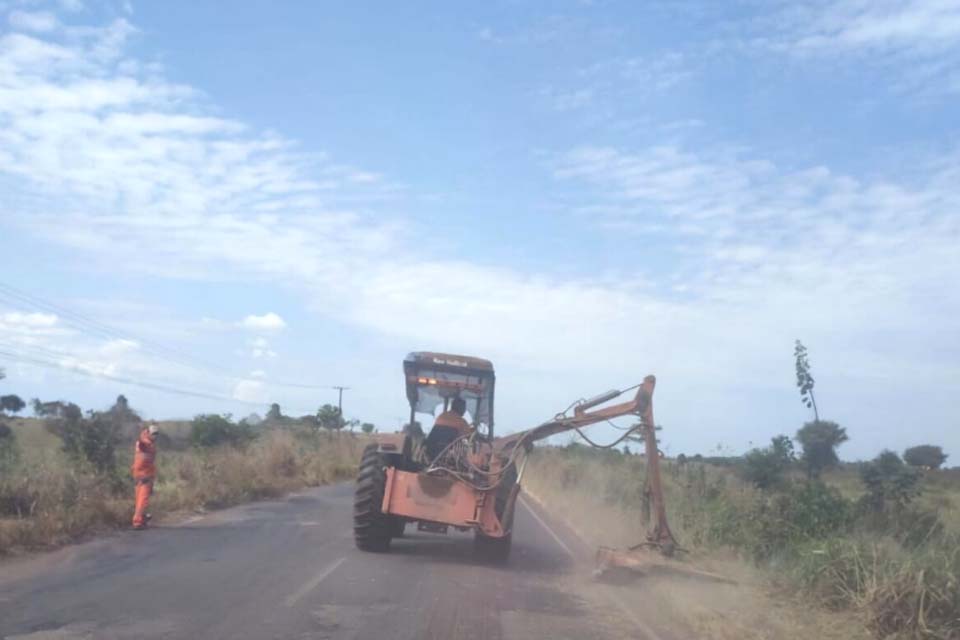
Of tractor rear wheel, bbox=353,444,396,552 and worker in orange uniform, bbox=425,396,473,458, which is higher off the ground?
worker in orange uniform, bbox=425,396,473,458

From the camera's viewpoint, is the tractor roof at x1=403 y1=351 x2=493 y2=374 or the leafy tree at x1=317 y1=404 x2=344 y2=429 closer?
the tractor roof at x1=403 y1=351 x2=493 y2=374

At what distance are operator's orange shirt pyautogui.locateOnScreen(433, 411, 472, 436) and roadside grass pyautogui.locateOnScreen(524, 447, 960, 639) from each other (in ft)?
11.0

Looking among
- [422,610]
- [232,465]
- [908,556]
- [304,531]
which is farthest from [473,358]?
[232,465]

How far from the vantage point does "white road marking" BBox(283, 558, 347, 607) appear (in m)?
10.8

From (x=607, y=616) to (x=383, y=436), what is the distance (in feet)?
22.0

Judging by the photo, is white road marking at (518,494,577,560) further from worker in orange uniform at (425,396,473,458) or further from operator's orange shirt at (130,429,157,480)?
operator's orange shirt at (130,429,157,480)

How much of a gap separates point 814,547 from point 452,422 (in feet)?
22.9

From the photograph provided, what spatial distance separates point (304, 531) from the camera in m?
18.9

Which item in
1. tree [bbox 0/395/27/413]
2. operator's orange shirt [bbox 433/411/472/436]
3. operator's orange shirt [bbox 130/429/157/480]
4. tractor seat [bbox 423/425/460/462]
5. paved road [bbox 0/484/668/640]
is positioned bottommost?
paved road [bbox 0/484/668/640]

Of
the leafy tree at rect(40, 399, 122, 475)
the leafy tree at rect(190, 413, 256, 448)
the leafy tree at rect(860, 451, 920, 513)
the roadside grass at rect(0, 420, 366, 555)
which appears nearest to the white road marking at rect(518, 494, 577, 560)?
the leafy tree at rect(860, 451, 920, 513)

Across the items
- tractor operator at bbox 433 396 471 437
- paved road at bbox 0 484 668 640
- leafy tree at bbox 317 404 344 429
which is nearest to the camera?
paved road at bbox 0 484 668 640

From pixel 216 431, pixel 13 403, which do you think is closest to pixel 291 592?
pixel 216 431

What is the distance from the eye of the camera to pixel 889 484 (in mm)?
15656

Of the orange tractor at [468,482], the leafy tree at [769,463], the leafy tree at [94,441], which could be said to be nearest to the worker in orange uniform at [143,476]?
the leafy tree at [94,441]
